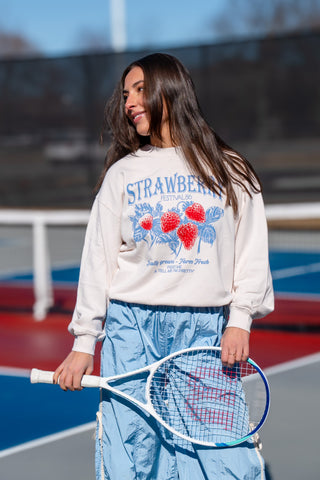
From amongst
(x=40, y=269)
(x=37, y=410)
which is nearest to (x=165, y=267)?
(x=37, y=410)

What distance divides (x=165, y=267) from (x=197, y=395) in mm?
407

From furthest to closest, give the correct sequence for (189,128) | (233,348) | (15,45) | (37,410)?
(15,45) → (37,410) → (189,128) → (233,348)

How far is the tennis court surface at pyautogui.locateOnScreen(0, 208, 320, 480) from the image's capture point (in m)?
4.04

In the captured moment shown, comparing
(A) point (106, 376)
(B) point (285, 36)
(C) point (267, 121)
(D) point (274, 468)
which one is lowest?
(D) point (274, 468)

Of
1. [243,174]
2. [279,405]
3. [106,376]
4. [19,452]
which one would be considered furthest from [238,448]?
[279,405]

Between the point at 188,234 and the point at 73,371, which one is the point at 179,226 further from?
the point at 73,371

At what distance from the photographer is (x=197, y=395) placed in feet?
8.46

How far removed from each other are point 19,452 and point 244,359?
203 cm

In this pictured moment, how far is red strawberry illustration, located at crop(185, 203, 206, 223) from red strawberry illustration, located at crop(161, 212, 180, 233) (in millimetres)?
37

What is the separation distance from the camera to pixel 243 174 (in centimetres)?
265

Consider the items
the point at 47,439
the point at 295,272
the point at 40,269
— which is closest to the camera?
the point at 47,439

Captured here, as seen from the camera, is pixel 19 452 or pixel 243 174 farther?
pixel 19 452

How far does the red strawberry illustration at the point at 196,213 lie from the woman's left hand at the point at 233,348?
1.18 ft

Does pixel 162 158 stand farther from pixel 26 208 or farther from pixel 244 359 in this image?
pixel 26 208
